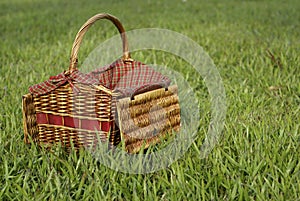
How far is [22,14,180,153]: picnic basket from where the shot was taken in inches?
75.4

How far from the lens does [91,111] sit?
6.38 feet

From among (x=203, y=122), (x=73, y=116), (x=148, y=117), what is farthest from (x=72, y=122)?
(x=203, y=122)

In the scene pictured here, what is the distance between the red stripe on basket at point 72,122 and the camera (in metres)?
1.94

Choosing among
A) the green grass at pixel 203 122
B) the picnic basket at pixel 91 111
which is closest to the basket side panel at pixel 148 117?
the picnic basket at pixel 91 111

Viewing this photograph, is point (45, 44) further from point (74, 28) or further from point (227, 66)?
point (227, 66)

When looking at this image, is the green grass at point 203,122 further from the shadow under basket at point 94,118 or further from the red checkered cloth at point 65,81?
the red checkered cloth at point 65,81

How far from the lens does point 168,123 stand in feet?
7.24

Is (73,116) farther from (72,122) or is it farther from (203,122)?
(203,122)

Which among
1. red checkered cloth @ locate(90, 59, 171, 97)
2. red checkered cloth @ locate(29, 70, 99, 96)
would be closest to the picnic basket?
red checkered cloth @ locate(29, 70, 99, 96)

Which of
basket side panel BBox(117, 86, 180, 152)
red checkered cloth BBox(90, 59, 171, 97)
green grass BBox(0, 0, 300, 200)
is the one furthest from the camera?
red checkered cloth BBox(90, 59, 171, 97)

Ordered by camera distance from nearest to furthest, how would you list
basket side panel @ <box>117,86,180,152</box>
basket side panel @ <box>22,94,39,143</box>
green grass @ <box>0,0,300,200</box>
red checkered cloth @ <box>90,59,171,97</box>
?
green grass @ <box>0,0,300,200</box> → basket side panel @ <box>117,86,180,152</box> → basket side panel @ <box>22,94,39,143</box> → red checkered cloth @ <box>90,59,171,97</box>

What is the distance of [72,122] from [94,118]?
4.9 inches

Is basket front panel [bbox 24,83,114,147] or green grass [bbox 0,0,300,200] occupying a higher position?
basket front panel [bbox 24,83,114,147]

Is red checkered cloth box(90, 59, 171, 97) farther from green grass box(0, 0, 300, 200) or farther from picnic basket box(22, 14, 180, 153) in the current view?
green grass box(0, 0, 300, 200)
